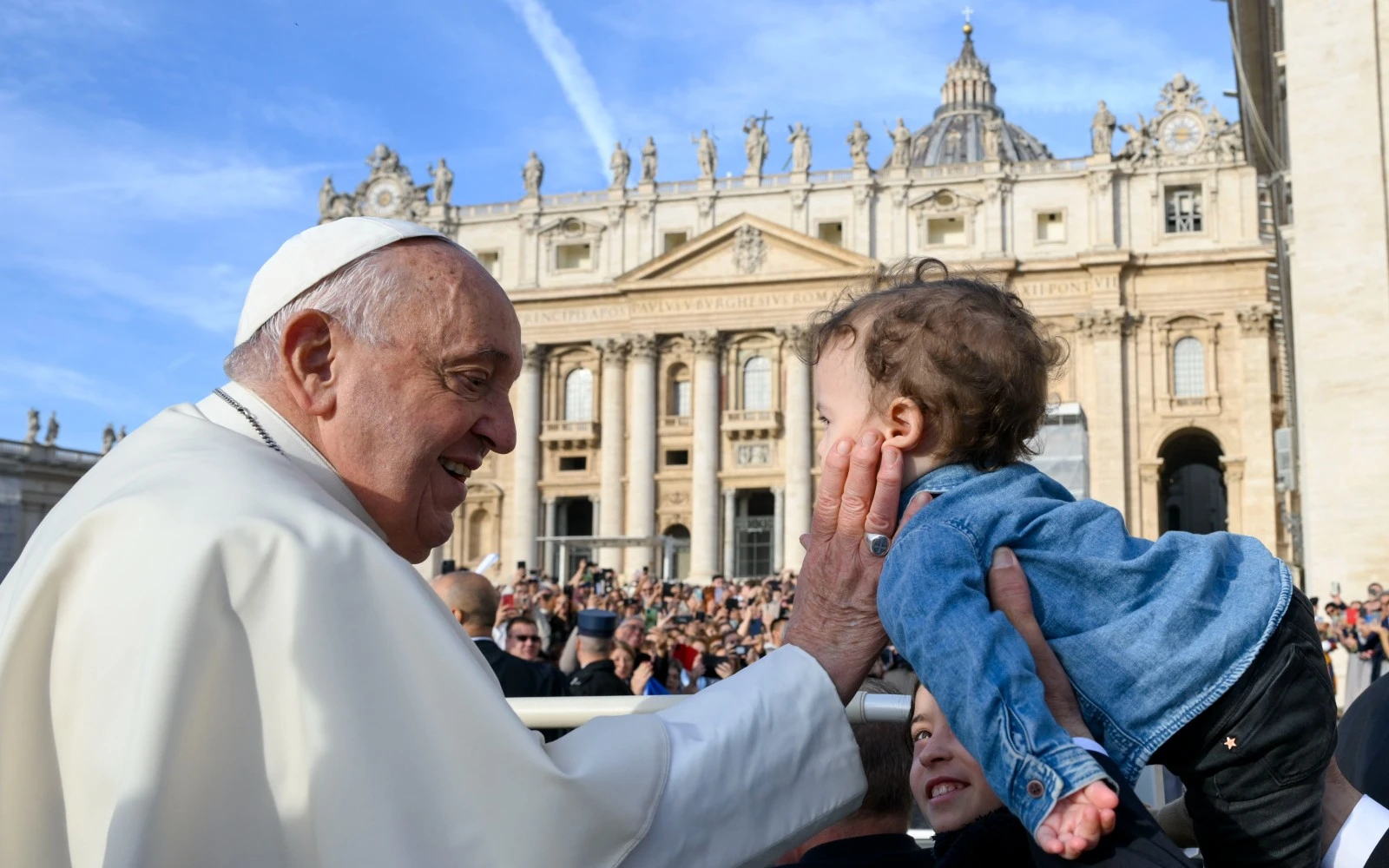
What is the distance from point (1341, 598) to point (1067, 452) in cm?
1300

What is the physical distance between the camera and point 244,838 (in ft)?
5.02

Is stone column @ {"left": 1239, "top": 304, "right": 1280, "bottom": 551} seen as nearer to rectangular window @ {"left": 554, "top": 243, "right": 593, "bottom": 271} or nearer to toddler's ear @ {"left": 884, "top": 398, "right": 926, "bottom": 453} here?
rectangular window @ {"left": 554, "top": 243, "right": 593, "bottom": 271}

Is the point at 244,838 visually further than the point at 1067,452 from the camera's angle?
No

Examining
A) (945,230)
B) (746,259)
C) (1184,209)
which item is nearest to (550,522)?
(746,259)

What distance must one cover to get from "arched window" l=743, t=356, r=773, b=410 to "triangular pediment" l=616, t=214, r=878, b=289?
A: 284 cm

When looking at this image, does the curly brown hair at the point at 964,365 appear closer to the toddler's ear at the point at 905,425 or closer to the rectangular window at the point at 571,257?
the toddler's ear at the point at 905,425

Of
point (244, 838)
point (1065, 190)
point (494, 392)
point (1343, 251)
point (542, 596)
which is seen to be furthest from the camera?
point (1065, 190)

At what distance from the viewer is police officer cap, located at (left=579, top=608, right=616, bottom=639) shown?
24.8 ft

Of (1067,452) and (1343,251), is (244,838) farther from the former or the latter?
(1067,452)

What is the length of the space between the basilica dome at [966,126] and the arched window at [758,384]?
17.4 metres

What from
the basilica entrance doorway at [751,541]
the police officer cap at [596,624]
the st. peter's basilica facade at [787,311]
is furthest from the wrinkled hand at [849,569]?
the basilica entrance doorway at [751,541]

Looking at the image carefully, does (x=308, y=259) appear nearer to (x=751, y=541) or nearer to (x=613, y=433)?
(x=751, y=541)

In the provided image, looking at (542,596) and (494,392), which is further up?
(494,392)

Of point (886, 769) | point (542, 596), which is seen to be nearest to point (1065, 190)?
point (542, 596)
